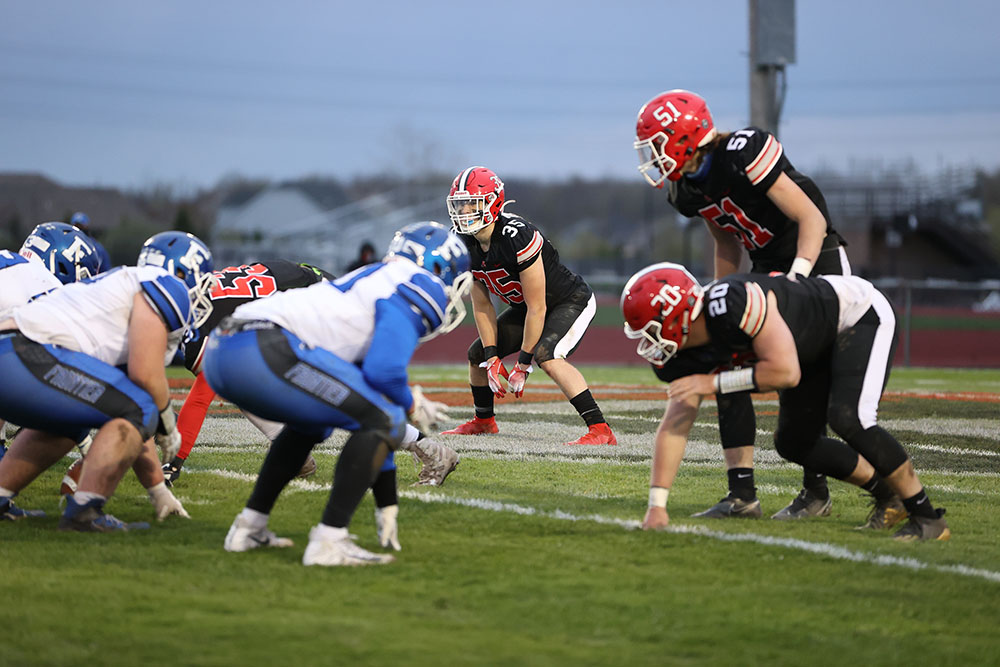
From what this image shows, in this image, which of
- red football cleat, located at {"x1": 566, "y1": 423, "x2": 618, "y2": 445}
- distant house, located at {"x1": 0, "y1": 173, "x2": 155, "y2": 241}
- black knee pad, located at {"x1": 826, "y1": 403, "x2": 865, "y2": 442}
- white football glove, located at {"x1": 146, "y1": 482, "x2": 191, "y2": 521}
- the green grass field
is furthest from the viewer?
distant house, located at {"x1": 0, "y1": 173, "x2": 155, "y2": 241}

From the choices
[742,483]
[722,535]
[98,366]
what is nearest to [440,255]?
[98,366]

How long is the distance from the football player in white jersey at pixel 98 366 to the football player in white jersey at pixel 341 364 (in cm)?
53

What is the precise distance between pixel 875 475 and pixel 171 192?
59898 mm

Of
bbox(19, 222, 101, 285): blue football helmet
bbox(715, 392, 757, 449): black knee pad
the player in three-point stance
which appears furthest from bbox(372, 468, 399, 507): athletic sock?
bbox(19, 222, 101, 285): blue football helmet

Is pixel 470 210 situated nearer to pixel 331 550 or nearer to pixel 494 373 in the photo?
pixel 494 373

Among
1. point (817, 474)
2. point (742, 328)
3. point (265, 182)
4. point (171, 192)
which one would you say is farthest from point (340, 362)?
point (265, 182)

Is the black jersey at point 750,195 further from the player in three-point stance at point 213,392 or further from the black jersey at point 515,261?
the black jersey at point 515,261

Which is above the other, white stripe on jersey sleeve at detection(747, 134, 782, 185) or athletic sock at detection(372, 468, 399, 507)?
white stripe on jersey sleeve at detection(747, 134, 782, 185)

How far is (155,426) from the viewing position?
184 inches

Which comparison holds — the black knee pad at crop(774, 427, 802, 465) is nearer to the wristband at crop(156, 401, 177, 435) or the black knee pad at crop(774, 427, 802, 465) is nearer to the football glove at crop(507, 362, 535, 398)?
the wristband at crop(156, 401, 177, 435)

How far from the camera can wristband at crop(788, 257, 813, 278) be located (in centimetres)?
496

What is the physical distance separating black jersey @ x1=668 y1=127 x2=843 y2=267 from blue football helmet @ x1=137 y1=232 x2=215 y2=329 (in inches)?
87.8

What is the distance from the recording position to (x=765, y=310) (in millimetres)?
4465

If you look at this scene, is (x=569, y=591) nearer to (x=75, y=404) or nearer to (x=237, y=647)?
(x=237, y=647)
